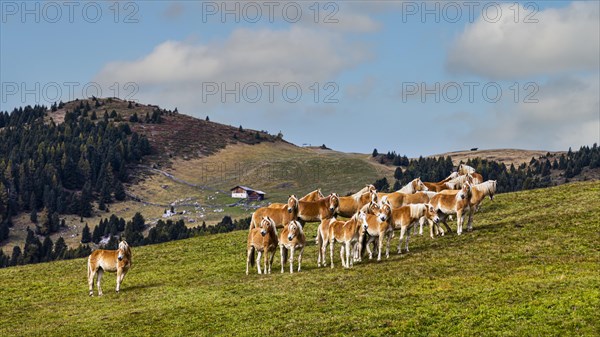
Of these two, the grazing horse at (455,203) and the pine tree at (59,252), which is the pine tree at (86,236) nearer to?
the pine tree at (59,252)

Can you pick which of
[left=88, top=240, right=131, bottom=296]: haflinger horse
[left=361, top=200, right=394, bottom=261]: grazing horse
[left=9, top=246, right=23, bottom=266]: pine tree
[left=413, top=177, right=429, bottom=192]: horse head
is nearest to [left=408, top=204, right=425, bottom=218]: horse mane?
[left=361, top=200, right=394, bottom=261]: grazing horse

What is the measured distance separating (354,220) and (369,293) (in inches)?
239

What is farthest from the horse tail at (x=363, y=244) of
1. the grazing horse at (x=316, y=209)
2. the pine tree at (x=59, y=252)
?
the pine tree at (x=59, y=252)

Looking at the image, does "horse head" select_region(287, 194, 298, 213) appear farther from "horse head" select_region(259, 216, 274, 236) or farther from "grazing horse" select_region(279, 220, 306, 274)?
"grazing horse" select_region(279, 220, 306, 274)

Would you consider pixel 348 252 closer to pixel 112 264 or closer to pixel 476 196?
pixel 476 196

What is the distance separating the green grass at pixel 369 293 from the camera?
83.2ft

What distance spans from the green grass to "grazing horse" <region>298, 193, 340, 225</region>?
6.59 feet

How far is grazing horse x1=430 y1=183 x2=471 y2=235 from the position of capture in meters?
39.5

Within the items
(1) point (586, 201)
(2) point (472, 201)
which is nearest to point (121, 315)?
(2) point (472, 201)

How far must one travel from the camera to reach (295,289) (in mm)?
31531

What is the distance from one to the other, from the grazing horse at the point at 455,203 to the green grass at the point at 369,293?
4.01 ft

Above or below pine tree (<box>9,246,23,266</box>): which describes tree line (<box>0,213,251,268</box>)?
above

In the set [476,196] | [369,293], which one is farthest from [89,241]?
[369,293]

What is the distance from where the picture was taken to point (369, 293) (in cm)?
2970
